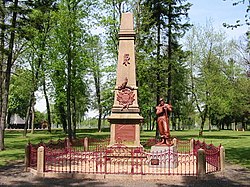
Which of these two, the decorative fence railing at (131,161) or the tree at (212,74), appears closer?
the decorative fence railing at (131,161)

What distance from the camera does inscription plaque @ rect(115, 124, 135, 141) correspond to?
16531 millimetres

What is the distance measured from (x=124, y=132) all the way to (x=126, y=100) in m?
1.68

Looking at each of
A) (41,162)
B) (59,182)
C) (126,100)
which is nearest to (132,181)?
(59,182)

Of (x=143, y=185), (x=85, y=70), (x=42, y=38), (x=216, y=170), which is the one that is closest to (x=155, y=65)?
(x=85, y=70)

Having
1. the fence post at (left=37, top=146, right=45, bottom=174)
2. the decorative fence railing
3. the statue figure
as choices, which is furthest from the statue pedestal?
the fence post at (left=37, top=146, right=45, bottom=174)

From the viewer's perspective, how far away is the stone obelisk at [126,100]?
16.5 m

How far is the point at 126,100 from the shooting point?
17000 mm

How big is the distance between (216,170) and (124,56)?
7.60 metres

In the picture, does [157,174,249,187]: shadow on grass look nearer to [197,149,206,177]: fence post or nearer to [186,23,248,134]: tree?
[197,149,206,177]: fence post

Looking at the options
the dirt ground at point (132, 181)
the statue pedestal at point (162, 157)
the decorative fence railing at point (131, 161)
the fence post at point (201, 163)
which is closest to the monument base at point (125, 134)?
the decorative fence railing at point (131, 161)

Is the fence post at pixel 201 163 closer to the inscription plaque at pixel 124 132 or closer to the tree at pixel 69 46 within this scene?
the inscription plaque at pixel 124 132

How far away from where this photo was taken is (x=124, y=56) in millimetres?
17547

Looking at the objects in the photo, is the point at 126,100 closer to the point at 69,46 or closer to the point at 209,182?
the point at 209,182

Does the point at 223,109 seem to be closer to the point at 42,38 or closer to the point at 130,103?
the point at 42,38
